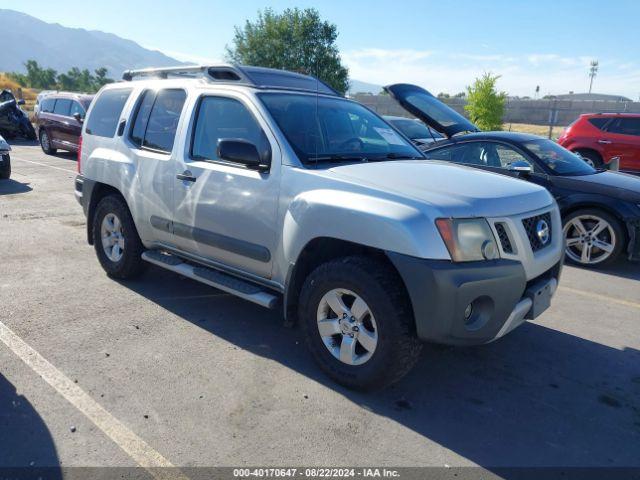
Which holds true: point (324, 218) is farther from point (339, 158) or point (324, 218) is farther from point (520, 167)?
point (520, 167)

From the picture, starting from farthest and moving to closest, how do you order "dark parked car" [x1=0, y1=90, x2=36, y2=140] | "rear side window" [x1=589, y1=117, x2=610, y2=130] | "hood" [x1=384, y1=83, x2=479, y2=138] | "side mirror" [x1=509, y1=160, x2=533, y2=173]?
"dark parked car" [x1=0, y1=90, x2=36, y2=140]
"rear side window" [x1=589, y1=117, x2=610, y2=130]
"hood" [x1=384, y1=83, x2=479, y2=138]
"side mirror" [x1=509, y1=160, x2=533, y2=173]

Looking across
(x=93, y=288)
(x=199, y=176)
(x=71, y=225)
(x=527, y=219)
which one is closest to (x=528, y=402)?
(x=527, y=219)

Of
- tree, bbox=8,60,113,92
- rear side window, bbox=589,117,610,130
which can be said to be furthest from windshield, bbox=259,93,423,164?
tree, bbox=8,60,113,92

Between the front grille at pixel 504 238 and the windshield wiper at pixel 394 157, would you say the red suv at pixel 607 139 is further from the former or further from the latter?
the front grille at pixel 504 238

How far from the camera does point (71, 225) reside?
24.4 feet

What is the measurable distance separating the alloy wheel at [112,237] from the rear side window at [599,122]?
11.1 metres

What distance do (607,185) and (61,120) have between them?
14352 mm

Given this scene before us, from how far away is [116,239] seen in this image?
5141 millimetres

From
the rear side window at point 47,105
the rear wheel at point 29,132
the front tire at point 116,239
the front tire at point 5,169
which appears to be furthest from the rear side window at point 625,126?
the rear wheel at point 29,132

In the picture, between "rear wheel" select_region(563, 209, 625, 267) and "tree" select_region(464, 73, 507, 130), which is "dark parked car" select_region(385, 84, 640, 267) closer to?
"rear wheel" select_region(563, 209, 625, 267)

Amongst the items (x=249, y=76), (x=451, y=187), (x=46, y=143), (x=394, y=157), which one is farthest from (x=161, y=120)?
(x=46, y=143)

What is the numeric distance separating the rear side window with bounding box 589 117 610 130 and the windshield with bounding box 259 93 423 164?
9.51 metres

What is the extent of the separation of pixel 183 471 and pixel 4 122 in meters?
20.1

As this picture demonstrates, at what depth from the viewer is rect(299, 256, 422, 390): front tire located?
3.00m
